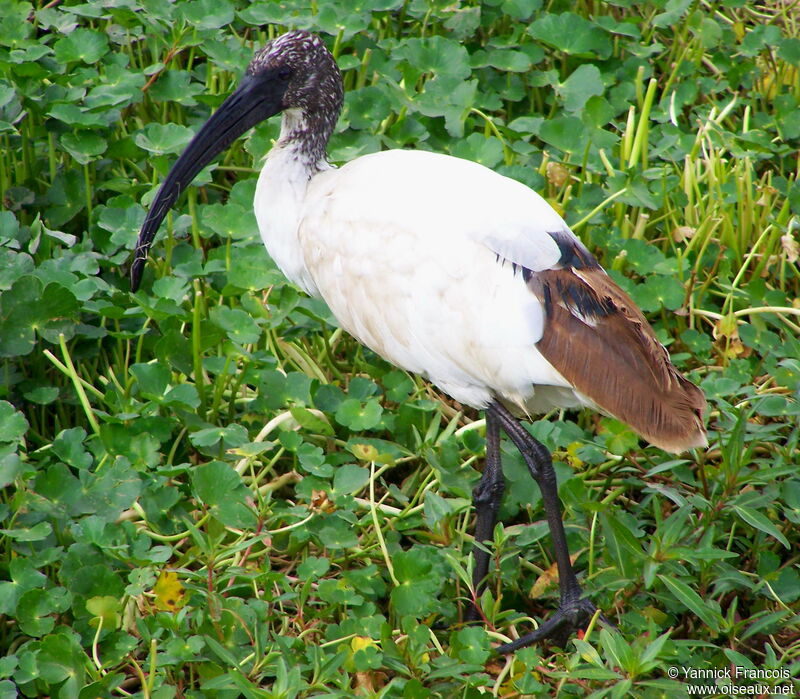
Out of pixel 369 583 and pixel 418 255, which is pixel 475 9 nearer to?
pixel 418 255

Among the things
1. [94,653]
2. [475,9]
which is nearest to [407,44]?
[475,9]

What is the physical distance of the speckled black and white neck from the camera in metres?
3.05

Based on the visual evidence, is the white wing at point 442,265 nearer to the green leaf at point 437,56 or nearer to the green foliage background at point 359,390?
the green foliage background at point 359,390

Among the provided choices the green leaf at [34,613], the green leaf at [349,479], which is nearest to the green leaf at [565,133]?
the green leaf at [349,479]

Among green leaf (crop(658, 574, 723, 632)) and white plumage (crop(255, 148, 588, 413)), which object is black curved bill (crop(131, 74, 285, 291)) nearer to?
white plumage (crop(255, 148, 588, 413))

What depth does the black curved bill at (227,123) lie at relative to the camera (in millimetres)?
3064

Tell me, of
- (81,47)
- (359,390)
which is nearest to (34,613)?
(359,390)

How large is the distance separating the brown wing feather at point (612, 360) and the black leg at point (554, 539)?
0.26m

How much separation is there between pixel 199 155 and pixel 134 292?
572mm

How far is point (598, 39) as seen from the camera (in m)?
4.48

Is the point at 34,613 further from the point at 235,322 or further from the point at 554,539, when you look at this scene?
the point at 554,539

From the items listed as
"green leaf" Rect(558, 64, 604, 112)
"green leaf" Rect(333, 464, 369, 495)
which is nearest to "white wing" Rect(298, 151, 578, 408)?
"green leaf" Rect(333, 464, 369, 495)

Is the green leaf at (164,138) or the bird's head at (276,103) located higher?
the bird's head at (276,103)

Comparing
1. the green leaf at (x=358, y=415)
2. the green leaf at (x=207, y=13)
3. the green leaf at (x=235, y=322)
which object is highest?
the green leaf at (x=207, y=13)
